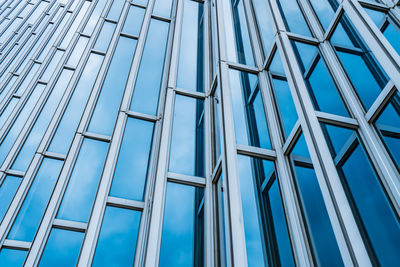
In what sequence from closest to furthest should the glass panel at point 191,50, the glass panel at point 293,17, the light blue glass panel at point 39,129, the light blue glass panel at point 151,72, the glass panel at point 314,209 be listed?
the glass panel at point 314,209 → the glass panel at point 293,17 → the glass panel at point 191,50 → the light blue glass panel at point 151,72 → the light blue glass panel at point 39,129

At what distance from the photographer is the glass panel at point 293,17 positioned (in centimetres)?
667

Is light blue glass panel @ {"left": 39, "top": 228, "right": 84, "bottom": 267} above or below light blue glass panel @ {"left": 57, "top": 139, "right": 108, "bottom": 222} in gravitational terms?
below

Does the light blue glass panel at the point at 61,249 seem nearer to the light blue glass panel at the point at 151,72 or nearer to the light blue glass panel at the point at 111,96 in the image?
the light blue glass panel at the point at 111,96

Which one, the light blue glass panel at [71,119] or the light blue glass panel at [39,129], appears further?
Result: the light blue glass panel at [39,129]

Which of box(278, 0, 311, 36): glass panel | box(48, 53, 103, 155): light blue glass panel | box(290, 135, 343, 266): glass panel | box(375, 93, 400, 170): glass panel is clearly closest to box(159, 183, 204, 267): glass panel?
box(290, 135, 343, 266): glass panel

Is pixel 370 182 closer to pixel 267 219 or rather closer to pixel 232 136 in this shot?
pixel 267 219

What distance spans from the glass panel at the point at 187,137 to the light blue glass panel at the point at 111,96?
7.23 feet

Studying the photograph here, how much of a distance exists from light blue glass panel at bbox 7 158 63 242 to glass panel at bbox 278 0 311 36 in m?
7.57

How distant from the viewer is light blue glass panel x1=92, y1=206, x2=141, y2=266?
19.6 ft

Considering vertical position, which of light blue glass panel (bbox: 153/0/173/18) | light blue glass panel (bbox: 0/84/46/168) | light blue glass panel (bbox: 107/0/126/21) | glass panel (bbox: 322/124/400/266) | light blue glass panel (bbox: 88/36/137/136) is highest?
light blue glass panel (bbox: 107/0/126/21)

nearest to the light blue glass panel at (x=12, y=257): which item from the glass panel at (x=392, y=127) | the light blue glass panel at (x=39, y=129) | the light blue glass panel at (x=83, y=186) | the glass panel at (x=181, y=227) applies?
the light blue glass panel at (x=83, y=186)

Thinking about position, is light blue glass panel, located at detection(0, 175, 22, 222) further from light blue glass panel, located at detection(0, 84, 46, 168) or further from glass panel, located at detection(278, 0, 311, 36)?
glass panel, located at detection(278, 0, 311, 36)

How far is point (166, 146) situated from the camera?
21.9 feet

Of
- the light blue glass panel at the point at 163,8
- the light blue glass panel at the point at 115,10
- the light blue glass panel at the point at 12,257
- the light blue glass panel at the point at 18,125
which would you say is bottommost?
the light blue glass panel at the point at 12,257
